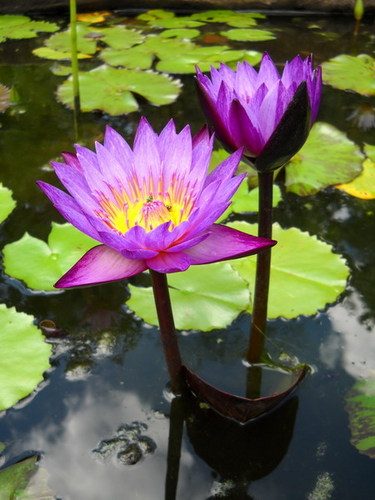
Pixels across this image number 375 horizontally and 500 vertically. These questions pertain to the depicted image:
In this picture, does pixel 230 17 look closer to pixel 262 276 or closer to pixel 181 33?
pixel 181 33

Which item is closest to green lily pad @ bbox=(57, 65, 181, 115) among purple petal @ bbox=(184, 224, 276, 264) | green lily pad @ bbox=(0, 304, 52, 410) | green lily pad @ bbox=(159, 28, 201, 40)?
green lily pad @ bbox=(159, 28, 201, 40)

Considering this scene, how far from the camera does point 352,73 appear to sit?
3223mm

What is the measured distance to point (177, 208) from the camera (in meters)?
1.18

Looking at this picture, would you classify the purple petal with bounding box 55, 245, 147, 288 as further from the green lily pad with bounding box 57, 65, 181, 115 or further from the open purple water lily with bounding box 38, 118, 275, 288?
the green lily pad with bounding box 57, 65, 181, 115

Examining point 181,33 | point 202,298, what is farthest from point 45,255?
point 181,33

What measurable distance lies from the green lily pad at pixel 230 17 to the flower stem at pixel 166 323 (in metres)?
3.58

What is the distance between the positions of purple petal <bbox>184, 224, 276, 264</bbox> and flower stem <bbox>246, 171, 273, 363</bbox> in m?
0.20

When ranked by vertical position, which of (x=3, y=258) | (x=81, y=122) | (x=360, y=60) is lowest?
(x=3, y=258)

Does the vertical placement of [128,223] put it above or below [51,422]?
above

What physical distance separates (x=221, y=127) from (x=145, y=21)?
142 inches

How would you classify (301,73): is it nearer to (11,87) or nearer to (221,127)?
(221,127)

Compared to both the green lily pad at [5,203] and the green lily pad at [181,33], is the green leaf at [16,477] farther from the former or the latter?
the green lily pad at [181,33]

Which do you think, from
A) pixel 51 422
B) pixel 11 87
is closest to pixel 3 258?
pixel 51 422

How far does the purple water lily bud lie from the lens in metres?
1.08
